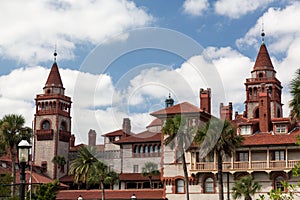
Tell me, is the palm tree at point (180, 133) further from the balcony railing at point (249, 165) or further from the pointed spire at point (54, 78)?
the pointed spire at point (54, 78)

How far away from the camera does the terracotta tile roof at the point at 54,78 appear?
4001 inches

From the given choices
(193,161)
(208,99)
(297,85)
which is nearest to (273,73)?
(208,99)

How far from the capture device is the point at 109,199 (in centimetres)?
6931

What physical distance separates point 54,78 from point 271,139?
5033cm

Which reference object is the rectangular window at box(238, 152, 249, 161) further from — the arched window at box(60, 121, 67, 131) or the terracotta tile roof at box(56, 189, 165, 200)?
the arched window at box(60, 121, 67, 131)

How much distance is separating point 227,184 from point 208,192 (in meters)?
3.64

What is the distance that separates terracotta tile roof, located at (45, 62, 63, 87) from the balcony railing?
4439 cm

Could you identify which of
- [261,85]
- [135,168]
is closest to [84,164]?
[135,168]

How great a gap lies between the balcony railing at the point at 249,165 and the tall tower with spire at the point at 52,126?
36.6 meters

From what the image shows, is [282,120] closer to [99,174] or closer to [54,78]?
[99,174]

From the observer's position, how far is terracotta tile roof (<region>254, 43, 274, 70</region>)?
9375 centimetres

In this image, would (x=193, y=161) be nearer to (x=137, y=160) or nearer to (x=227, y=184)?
(x=227, y=184)

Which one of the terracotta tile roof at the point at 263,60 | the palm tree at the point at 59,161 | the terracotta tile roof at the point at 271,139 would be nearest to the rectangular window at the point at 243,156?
the terracotta tile roof at the point at 271,139

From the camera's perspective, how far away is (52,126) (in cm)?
9856
